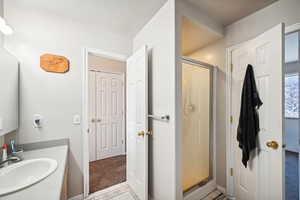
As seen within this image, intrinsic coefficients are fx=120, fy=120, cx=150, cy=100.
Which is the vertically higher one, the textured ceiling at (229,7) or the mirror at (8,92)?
the textured ceiling at (229,7)

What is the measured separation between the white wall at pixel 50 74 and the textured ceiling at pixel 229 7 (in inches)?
55.0

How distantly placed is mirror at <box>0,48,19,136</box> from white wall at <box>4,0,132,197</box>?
0.11 meters

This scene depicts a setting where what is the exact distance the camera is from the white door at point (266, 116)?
42.3 inches

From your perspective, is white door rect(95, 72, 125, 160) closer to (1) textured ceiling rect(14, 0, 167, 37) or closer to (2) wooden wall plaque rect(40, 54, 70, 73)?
(2) wooden wall plaque rect(40, 54, 70, 73)

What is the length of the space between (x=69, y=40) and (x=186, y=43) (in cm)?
167

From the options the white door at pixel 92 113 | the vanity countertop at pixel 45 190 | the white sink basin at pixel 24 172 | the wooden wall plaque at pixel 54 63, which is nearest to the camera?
the vanity countertop at pixel 45 190

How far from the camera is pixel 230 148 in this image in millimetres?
Answer: 1597

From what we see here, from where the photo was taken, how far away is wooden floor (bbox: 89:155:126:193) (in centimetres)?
192

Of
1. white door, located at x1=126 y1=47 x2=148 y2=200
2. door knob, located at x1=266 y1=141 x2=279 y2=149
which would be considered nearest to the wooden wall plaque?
white door, located at x1=126 y1=47 x2=148 y2=200

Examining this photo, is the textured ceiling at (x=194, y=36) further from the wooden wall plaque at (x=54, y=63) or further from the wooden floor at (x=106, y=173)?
the wooden floor at (x=106, y=173)

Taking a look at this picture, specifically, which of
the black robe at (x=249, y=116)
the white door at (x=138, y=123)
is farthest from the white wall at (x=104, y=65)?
the black robe at (x=249, y=116)

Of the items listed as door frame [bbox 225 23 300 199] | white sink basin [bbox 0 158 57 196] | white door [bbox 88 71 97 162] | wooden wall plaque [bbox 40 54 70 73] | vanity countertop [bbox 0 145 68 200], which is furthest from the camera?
white door [bbox 88 71 97 162]

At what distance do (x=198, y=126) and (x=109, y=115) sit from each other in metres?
2.05

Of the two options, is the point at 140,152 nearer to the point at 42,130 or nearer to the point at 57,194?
the point at 57,194
